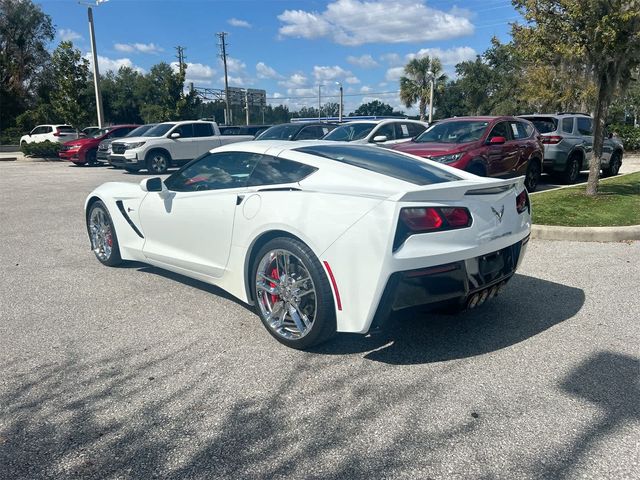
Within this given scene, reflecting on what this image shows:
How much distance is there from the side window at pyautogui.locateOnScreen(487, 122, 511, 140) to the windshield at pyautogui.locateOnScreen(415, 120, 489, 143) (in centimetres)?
19

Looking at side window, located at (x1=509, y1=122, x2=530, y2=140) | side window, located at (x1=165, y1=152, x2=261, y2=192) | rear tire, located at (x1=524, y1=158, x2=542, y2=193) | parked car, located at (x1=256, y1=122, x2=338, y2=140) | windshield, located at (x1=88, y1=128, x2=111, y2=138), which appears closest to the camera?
side window, located at (x1=165, y1=152, x2=261, y2=192)

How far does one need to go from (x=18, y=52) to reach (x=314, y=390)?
2001 inches

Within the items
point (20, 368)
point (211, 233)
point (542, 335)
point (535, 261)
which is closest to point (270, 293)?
point (211, 233)

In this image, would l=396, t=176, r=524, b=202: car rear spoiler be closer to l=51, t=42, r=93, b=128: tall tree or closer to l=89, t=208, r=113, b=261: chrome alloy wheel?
l=89, t=208, r=113, b=261: chrome alloy wheel

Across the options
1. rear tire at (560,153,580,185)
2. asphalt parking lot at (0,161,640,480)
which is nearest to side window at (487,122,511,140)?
rear tire at (560,153,580,185)

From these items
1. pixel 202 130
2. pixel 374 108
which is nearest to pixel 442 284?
pixel 202 130

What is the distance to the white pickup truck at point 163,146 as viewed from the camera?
1753cm

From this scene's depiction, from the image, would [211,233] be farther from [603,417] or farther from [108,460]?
[603,417]

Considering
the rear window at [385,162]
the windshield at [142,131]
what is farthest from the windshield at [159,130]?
the rear window at [385,162]

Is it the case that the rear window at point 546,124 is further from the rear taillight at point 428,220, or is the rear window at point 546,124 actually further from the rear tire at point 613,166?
the rear taillight at point 428,220

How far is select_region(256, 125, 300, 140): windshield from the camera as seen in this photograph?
616 inches

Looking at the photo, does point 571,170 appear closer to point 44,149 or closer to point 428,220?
point 428,220

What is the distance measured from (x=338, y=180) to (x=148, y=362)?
70.8 inches

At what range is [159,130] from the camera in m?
18.6
